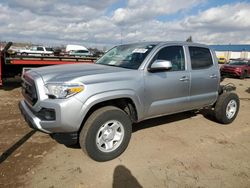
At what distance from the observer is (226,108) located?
5.77 m

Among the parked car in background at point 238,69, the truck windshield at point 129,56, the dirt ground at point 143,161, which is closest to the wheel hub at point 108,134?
the dirt ground at point 143,161

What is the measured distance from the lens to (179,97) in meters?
4.64

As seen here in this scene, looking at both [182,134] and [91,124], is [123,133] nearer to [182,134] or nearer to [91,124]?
[91,124]

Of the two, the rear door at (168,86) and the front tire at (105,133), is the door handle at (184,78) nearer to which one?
the rear door at (168,86)

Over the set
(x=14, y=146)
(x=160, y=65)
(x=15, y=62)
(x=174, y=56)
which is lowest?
(x=14, y=146)

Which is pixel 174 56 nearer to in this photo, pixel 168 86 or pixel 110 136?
pixel 168 86

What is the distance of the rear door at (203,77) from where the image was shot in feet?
16.1

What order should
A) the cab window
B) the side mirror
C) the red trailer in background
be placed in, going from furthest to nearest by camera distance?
the red trailer in background
the cab window
the side mirror

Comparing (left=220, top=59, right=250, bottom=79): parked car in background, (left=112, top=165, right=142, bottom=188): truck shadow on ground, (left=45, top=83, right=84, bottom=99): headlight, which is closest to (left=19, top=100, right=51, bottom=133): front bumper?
(left=45, top=83, right=84, bottom=99): headlight

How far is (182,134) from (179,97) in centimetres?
93

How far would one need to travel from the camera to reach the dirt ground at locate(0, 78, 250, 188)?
3301 millimetres

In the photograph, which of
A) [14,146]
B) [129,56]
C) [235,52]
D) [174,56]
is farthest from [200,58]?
[235,52]

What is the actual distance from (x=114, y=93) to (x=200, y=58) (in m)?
2.47

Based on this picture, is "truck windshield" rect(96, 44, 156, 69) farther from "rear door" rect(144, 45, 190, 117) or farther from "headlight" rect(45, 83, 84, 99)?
"headlight" rect(45, 83, 84, 99)
